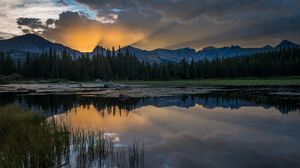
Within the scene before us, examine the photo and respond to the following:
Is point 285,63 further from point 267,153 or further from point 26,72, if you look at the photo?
point 267,153

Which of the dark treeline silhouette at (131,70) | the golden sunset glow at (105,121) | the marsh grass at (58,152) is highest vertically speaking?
the dark treeline silhouette at (131,70)

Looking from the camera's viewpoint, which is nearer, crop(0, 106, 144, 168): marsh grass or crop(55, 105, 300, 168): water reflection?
crop(0, 106, 144, 168): marsh grass

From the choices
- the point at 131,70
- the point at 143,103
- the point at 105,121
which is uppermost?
the point at 131,70

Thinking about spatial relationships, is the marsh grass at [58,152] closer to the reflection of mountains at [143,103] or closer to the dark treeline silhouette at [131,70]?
the reflection of mountains at [143,103]

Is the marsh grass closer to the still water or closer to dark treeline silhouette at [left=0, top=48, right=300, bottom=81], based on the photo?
the still water

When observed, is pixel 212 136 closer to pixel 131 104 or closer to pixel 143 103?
pixel 131 104

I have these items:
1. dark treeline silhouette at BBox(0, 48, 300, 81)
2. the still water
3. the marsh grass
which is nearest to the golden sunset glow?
the still water

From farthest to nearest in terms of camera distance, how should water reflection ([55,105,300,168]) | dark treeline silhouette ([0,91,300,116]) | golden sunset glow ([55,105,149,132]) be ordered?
1. dark treeline silhouette ([0,91,300,116])
2. golden sunset glow ([55,105,149,132])
3. water reflection ([55,105,300,168])

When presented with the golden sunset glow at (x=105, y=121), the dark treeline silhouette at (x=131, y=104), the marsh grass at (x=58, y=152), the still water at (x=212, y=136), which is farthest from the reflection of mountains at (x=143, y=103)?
the marsh grass at (x=58, y=152)

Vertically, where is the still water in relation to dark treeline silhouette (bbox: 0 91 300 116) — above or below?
below

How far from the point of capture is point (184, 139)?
49.3 ft

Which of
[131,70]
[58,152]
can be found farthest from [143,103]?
[131,70]

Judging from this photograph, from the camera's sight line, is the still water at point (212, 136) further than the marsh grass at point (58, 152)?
Yes

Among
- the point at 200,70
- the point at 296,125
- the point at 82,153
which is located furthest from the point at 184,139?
the point at 200,70
